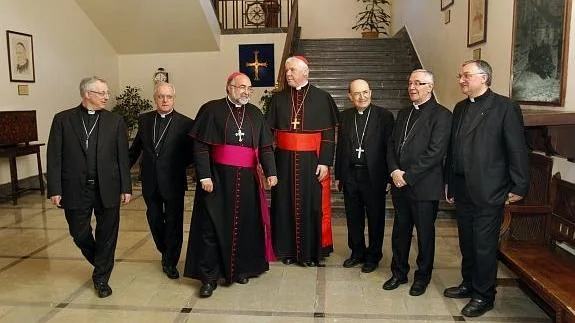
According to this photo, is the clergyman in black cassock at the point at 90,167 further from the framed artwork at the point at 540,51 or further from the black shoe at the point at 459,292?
the framed artwork at the point at 540,51

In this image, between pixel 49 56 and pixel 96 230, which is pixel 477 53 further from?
pixel 49 56

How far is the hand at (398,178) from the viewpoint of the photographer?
9.95ft

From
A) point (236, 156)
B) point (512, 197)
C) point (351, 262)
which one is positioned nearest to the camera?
point (512, 197)

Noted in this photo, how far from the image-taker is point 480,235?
2789mm

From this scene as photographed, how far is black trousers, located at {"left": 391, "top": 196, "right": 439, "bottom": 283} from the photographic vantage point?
3.08 metres

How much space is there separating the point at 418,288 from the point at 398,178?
2.41ft

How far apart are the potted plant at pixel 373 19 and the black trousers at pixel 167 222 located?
6.99 meters

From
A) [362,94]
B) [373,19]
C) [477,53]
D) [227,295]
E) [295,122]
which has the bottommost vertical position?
[227,295]

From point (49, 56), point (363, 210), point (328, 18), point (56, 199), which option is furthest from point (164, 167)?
point (328, 18)

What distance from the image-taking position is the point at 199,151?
3158 millimetres

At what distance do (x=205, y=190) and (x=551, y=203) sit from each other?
7.23 feet

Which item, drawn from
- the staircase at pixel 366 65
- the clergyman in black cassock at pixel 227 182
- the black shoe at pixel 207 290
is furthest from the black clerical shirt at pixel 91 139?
the staircase at pixel 366 65

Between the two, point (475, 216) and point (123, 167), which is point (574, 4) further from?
point (123, 167)

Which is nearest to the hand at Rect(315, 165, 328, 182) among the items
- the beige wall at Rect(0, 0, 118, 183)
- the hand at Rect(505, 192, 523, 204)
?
the hand at Rect(505, 192, 523, 204)
